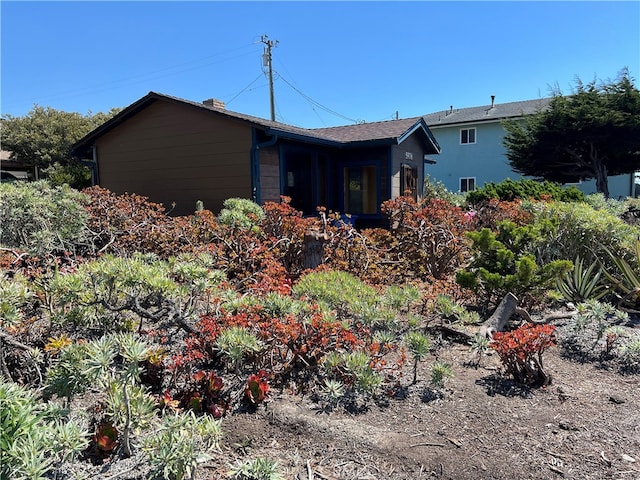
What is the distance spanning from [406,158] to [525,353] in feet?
37.0

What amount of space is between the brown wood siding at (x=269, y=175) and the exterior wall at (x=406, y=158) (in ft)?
12.6

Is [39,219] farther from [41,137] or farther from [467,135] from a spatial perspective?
[467,135]

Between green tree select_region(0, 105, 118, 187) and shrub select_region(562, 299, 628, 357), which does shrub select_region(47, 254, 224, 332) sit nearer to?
shrub select_region(562, 299, 628, 357)

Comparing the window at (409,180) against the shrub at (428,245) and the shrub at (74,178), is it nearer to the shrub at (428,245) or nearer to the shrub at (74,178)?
the shrub at (428,245)

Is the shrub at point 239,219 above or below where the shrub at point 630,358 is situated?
above

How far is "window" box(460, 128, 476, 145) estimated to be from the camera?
27.4m

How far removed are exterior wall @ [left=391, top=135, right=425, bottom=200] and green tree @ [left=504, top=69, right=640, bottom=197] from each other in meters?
11.4

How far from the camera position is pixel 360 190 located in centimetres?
1327

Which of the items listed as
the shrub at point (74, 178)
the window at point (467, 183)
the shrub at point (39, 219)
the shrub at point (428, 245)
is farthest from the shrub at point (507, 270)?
the window at point (467, 183)

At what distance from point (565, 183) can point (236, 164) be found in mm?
22838

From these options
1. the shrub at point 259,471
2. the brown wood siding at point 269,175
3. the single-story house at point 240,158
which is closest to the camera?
the shrub at point 259,471

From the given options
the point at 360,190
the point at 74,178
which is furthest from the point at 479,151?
the point at 74,178

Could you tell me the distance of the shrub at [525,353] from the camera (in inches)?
115

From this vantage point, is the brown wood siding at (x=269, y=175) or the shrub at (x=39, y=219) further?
the brown wood siding at (x=269, y=175)
